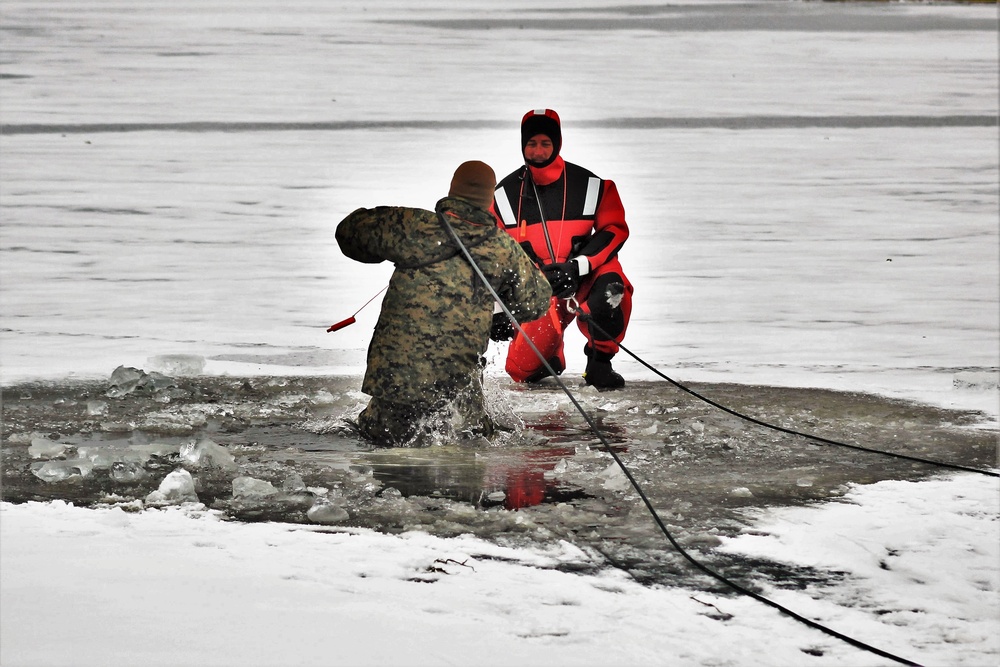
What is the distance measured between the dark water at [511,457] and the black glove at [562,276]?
506mm

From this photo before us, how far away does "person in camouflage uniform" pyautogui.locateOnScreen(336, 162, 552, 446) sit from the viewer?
5.51 m

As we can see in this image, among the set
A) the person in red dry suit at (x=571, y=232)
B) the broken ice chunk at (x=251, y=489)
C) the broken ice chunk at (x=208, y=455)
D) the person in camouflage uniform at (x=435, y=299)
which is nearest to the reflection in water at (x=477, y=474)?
the person in camouflage uniform at (x=435, y=299)

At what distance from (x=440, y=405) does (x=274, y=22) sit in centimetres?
1968

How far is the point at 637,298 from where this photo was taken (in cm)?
926

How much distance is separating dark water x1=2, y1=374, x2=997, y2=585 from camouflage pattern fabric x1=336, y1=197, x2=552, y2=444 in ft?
0.72

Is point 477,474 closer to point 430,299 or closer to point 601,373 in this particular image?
point 430,299

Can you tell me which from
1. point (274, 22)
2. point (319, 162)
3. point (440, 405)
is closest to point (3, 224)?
point (319, 162)

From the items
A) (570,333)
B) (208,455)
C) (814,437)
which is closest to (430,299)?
(208,455)

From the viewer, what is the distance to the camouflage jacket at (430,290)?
550 cm

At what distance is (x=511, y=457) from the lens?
552 cm

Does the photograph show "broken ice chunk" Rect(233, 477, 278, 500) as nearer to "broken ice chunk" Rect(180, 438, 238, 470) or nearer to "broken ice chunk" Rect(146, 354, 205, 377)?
"broken ice chunk" Rect(180, 438, 238, 470)

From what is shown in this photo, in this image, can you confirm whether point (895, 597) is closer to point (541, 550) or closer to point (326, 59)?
point (541, 550)

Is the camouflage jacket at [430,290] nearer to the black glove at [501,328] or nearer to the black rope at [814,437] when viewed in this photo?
the black rope at [814,437]

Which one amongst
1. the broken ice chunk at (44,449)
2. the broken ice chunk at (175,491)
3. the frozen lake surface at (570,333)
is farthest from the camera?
the broken ice chunk at (44,449)
